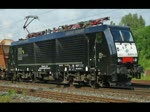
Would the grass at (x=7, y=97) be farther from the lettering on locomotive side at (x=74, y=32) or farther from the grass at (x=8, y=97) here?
the lettering on locomotive side at (x=74, y=32)

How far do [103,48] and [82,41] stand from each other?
1.78 meters

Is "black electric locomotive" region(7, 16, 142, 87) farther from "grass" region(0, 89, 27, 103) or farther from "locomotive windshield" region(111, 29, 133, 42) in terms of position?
"grass" region(0, 89, 27, 103)

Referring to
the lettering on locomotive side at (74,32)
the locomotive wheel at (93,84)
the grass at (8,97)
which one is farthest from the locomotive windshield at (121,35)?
the grass at (8,97)

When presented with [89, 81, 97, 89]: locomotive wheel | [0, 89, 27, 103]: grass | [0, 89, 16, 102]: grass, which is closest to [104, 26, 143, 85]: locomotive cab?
[89, 81, 97, 89]: locomotive wheel

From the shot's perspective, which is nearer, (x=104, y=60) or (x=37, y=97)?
(x=37, y=97)

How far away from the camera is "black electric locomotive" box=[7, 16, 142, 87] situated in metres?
16.6

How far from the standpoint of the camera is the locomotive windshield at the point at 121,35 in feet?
55.6

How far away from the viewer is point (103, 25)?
17062 millimetres

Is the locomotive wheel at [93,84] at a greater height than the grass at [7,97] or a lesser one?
greater

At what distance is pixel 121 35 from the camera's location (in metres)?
17.3

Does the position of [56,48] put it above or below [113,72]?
above
